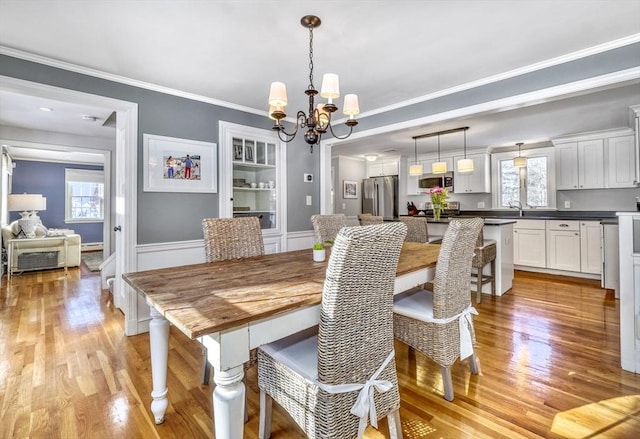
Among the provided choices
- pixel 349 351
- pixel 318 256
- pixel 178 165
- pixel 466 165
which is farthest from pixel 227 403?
pixel 466 165

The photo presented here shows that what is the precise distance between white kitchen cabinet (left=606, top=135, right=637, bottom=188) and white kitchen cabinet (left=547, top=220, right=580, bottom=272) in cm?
88

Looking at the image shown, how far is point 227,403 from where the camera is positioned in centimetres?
98

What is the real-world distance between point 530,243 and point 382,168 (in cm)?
327

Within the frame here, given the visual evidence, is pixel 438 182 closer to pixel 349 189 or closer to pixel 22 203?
pixel 349 189

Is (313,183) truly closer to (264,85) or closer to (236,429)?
(264,85)

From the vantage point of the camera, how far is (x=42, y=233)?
5.46 m

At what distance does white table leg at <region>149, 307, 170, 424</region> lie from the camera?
4.77 feet

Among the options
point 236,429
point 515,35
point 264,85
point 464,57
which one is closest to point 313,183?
point 264,85

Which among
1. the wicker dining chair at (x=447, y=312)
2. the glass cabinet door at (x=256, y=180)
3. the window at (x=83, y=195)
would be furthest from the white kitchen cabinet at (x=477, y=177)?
the window at (x=83, y=195)

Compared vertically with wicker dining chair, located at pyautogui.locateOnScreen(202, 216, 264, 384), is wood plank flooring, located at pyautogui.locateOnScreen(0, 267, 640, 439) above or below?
below

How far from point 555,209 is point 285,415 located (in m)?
5.76

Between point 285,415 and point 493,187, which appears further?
point 493,187

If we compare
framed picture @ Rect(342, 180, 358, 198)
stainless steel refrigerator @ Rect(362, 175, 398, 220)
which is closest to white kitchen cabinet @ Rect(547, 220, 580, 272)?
stainless steel refrigerator @ Rect(362, 175, 398, 220)

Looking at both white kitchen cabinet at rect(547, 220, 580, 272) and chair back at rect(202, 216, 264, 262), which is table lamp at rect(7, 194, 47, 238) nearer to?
chair back at rect(202, 216, 264, 262)
